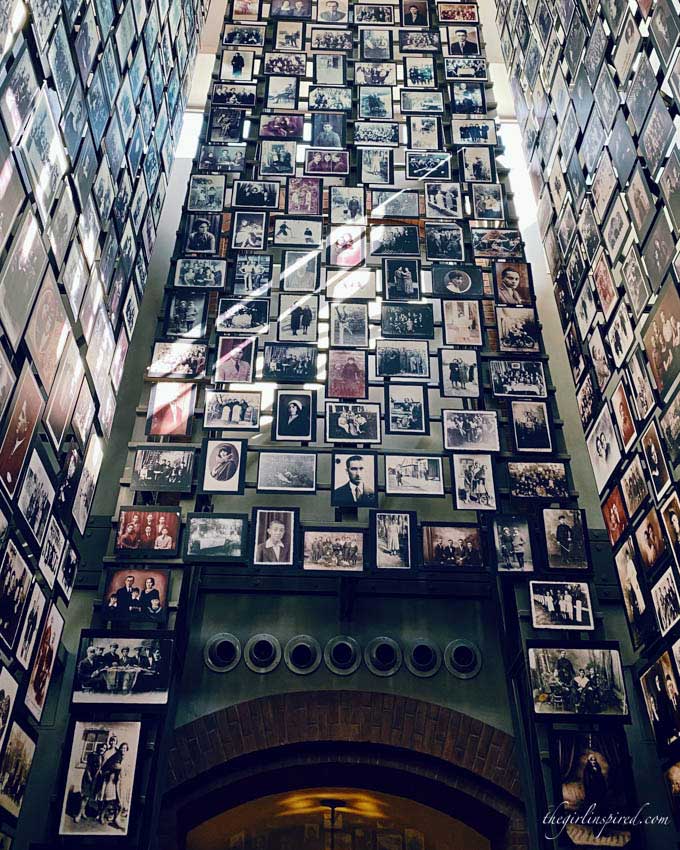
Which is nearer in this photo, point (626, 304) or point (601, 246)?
point (626, 304)

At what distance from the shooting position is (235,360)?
9141mm

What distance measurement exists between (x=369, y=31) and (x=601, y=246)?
6.21 m

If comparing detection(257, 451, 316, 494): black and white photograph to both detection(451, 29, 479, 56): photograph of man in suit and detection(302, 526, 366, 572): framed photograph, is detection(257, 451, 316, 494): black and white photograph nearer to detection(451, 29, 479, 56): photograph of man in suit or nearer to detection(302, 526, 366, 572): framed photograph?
detection(302, 526, 366, 572): framed photograph

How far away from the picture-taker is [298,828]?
30.0 feet

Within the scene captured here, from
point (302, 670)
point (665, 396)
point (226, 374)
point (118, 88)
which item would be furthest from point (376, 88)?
point (302, 670)

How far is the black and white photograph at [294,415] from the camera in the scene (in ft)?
28.3

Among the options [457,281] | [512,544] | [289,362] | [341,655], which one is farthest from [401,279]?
[341,655]

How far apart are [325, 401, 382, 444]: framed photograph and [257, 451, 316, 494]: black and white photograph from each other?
1.28ft

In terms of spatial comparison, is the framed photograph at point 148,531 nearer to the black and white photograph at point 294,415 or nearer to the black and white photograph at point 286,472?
the black and white photograph at point 286,472

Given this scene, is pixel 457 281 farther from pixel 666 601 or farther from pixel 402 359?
pixel 666 601

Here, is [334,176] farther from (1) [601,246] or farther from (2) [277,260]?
(1) [601,246]

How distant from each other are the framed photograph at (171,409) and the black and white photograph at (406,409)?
2.08 meters

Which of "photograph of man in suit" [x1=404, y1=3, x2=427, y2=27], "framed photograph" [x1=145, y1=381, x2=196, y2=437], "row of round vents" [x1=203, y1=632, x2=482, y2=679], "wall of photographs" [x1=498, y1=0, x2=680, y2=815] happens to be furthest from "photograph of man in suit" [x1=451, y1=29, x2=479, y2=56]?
"row of round vents" [x1=203, y1=632, x2=482, y2=679]

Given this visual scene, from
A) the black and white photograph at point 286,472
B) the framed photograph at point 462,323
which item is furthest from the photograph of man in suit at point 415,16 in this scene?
the black and white photograph at point 286,472
